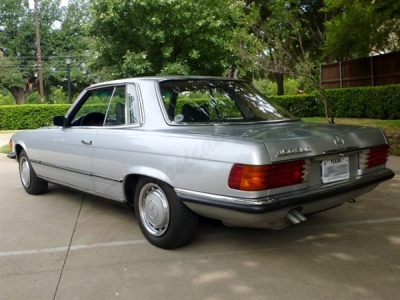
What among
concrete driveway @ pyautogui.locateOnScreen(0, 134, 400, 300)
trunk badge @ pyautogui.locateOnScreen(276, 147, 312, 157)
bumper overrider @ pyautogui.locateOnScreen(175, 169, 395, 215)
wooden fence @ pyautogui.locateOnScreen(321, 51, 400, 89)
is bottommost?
concrete driveway @ pyautogui.locateOnScreen(0, 134, 400, 300)

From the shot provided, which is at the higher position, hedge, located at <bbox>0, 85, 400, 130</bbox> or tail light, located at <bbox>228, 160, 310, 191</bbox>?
hedge, located at <bbox>0, 85, 400, 130</bbox>

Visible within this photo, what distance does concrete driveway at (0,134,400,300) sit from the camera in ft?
10.6

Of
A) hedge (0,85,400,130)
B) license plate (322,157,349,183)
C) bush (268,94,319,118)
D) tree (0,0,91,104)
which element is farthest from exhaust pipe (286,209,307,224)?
tree (0,0,91,104)

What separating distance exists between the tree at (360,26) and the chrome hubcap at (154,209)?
360 inches

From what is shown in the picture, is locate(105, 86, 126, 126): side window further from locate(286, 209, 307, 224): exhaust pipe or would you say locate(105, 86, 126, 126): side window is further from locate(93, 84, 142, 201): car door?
locate(286, 209, 307, 224): exhaust pipe

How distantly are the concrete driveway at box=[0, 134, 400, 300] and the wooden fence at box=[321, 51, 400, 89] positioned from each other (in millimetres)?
12151

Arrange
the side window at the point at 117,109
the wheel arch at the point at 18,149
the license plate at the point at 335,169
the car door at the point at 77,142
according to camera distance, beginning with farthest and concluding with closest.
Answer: the wheel arch at the point at 18,149 < the car door at the point at 77,142 < the side window at the point at 117,109 < the license plate at the point at 335,169

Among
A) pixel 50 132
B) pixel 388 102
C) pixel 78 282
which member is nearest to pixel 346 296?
pixel 78 282

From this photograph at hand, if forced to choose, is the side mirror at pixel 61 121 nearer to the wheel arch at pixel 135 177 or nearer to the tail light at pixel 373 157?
the wheel arch at pixel 135 177

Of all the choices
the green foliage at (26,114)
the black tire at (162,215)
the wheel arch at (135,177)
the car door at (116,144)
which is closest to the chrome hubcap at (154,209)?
the black tire at (162,215)

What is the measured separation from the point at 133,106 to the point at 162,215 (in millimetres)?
1185

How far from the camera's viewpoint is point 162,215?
3959 millimetres

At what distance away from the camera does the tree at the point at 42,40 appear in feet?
127

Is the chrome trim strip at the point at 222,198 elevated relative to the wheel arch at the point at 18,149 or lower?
lower
